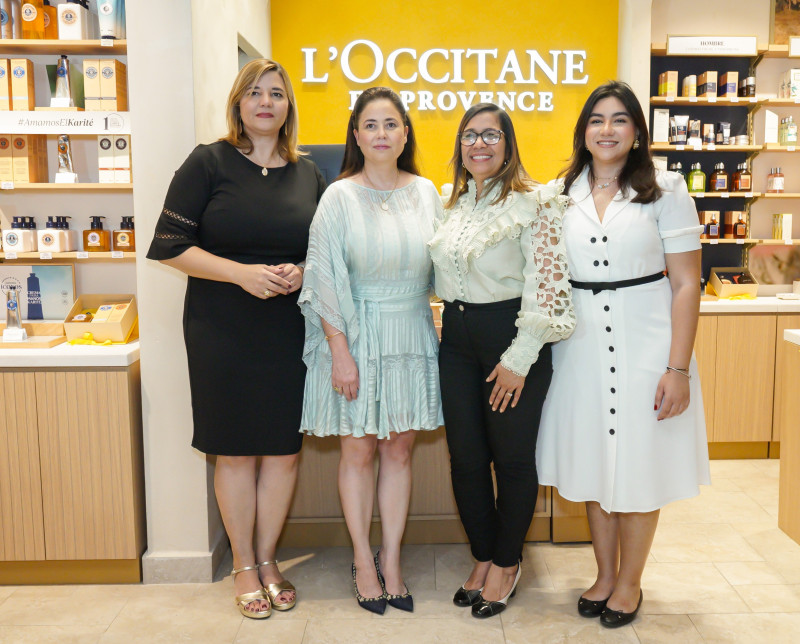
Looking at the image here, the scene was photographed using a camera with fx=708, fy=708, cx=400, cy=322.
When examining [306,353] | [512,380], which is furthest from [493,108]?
[306,353]

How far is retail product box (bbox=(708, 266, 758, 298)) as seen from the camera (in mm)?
4602

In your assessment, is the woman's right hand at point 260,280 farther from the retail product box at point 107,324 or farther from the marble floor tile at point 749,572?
the marble floor tile at point 749,572

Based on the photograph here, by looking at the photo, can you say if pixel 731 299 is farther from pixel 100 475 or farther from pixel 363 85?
pixel 100 475

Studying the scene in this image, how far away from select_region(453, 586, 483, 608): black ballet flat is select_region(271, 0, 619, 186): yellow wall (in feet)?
10.1

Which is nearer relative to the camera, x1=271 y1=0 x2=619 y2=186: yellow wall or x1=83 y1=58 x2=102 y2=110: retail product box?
x1=83 y1=58 x2=102 y2=110: retail product box

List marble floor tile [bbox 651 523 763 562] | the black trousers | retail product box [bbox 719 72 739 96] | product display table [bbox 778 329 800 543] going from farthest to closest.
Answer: retail product box [bbox 719 72 739 96]
marble floor tile [bbox 651 523 763 562]
product display table [bbox 778 329 800 543]
the black trousers

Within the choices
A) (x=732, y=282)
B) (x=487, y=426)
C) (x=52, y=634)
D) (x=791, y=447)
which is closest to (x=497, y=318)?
(x=487, y=426)

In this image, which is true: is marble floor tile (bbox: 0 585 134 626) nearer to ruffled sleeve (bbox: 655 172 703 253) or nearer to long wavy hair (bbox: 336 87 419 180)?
long wavy hair (bbox: 336 87 419 180)

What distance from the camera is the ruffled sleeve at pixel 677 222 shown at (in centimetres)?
221

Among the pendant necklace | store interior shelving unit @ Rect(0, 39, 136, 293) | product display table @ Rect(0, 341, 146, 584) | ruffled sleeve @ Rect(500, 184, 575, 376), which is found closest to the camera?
ruffled sleeve @ Rect(500, 184, 575, 376)

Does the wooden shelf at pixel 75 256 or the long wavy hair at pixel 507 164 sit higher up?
the long wavy hair at pixel 507 164

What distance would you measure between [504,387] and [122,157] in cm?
204

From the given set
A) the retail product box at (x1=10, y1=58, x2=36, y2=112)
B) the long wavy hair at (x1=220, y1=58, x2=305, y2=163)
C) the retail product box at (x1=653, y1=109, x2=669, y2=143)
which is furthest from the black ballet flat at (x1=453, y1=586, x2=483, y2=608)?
the retail product box at (x1=653, y1=109, x2=669, y2=143)

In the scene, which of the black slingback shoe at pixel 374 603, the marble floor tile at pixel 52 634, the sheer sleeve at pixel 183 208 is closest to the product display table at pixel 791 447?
the black slingback shoe at pixel 374 603
